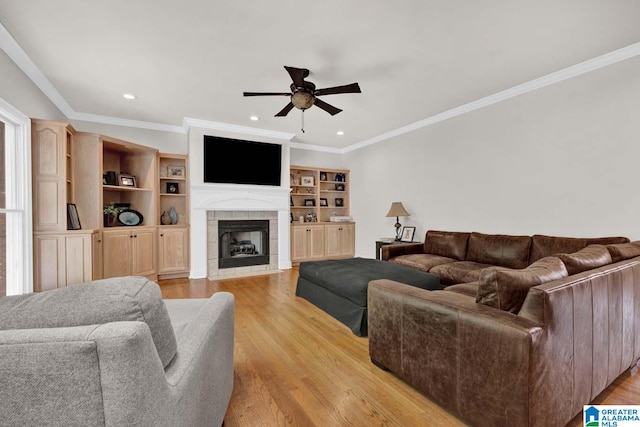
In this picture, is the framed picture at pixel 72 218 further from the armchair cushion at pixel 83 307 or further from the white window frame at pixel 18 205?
the armchair cushion at pixel 83 307

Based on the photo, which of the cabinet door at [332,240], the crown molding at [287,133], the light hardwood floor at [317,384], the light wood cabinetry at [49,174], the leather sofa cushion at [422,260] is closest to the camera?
the light hardwood floor at [317,384]

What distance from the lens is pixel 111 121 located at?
4531 mm

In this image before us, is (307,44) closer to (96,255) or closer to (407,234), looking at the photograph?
(407,234)

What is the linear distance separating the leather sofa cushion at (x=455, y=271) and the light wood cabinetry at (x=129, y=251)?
4153 mm

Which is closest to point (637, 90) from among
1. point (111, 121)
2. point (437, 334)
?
point (437, 334)

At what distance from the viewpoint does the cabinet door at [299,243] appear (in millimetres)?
5801

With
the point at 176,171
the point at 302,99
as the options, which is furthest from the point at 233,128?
the point at 302,99

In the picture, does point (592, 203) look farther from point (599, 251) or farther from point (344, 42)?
point (344, 42)

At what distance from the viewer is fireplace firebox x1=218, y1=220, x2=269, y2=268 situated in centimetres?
506

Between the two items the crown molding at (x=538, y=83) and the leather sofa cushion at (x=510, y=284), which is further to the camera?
the crown molding at (x=538, y=83)

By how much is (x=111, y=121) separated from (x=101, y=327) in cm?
506

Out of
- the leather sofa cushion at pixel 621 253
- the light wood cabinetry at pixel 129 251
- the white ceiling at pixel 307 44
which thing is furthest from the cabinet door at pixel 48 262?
the leather sofa cushion at pixel 621 253

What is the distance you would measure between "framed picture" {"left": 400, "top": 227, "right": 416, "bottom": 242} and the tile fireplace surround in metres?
2.19

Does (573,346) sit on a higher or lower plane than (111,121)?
lower
